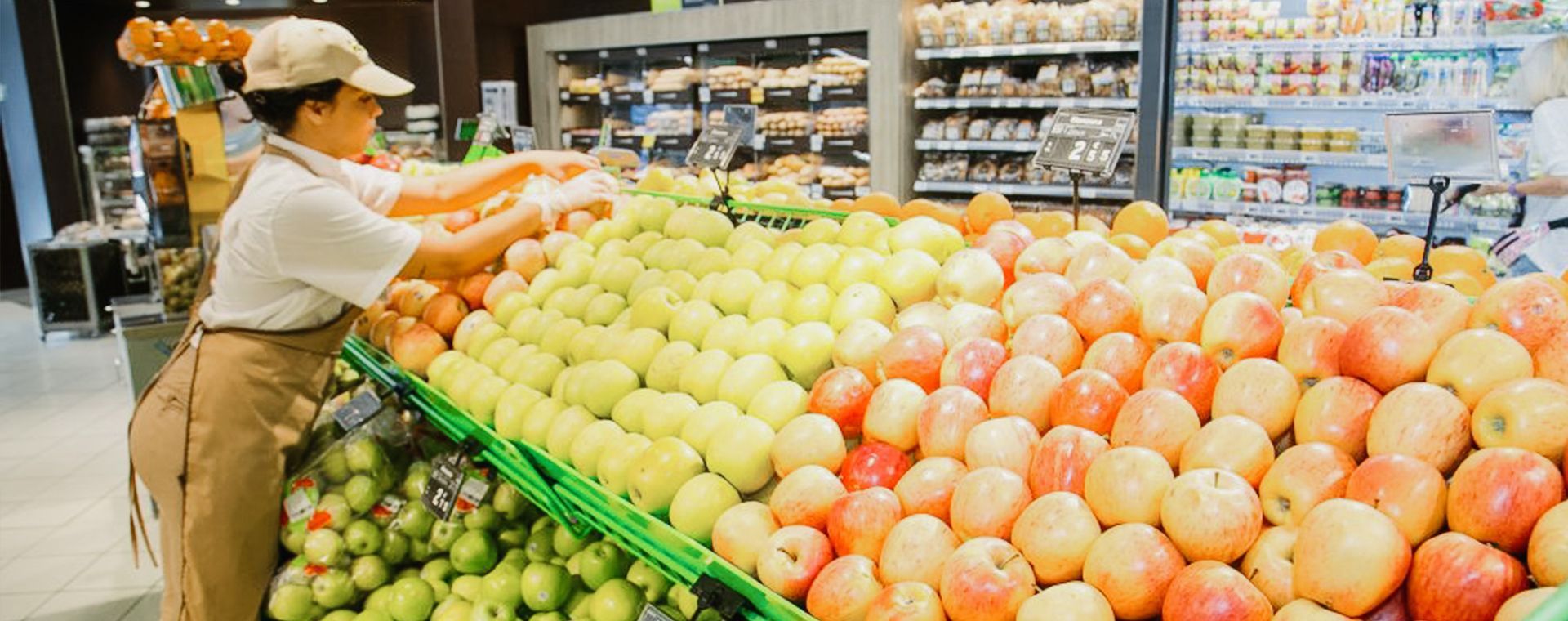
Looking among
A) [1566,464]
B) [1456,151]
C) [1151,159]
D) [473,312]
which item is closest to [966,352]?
[1566,464]

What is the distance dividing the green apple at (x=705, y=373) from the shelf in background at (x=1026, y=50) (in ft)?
12.4

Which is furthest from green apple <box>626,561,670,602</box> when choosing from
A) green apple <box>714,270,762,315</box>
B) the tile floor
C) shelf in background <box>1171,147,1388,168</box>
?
shelf in background <box>1171,147,1388,168</box>

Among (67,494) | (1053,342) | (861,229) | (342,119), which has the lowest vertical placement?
(67,494)

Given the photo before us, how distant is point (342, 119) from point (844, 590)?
161 centimetres

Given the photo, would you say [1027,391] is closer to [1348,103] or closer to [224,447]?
[224,447]

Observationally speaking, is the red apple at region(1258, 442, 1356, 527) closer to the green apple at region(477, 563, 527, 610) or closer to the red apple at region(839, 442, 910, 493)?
the red apple at region(839, 442, 910, 493)

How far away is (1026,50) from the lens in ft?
18.0

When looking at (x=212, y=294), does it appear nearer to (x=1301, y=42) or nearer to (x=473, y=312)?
(x=473, y=312)

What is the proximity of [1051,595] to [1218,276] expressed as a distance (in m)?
0.75

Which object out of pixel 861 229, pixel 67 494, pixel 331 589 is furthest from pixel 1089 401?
pixel 67 494

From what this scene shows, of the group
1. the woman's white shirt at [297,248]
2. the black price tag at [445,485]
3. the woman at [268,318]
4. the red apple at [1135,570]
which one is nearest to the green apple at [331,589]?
the woman at [268,318]

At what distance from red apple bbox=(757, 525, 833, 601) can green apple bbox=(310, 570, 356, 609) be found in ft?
4.53

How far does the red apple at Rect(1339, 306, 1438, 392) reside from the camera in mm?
1350

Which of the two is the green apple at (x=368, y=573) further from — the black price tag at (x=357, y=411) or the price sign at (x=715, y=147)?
the price sign at (x=715, y=147)
